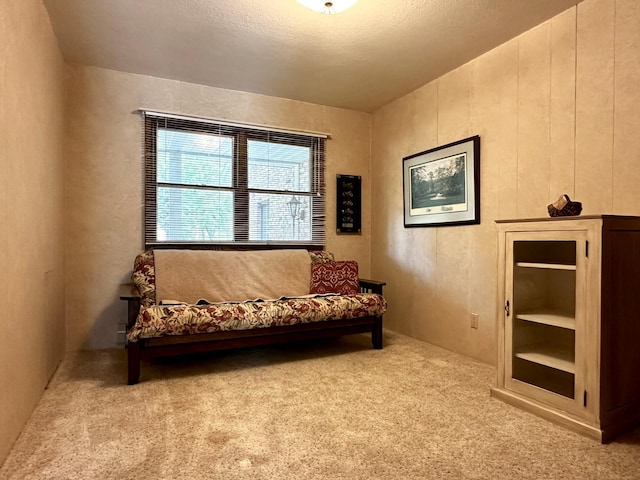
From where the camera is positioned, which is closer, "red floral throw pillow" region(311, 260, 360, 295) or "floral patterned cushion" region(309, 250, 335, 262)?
"red floral throw pillow" region(311, 260, 360, 295)

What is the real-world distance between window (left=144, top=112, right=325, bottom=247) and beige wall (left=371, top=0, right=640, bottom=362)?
34.4 inches

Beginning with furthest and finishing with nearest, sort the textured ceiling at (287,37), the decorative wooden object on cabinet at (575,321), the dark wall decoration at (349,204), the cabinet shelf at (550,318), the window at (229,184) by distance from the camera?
1. the dark wall decoration at (349,204)
2. the window at (229,184)
3. the textured ceiling at (287,37)
4. the cabinet shelf at (550,318)
5. the decorative wooden object on cabinet at (575,321)

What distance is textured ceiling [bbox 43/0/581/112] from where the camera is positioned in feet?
7.80

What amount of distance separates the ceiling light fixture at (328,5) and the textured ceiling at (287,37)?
0.14m

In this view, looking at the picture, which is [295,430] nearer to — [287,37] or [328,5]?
[328,5]

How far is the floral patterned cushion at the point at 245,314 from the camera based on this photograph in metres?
2.42

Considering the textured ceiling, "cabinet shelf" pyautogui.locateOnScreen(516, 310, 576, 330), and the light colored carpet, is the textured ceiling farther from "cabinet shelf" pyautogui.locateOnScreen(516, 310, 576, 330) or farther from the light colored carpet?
the light colored carpet

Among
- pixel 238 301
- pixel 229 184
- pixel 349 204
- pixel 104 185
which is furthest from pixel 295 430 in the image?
pixel 349 204

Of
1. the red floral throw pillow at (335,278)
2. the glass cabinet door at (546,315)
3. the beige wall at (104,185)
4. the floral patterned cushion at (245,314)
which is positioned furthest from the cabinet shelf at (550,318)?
the beige wall at (104,185)

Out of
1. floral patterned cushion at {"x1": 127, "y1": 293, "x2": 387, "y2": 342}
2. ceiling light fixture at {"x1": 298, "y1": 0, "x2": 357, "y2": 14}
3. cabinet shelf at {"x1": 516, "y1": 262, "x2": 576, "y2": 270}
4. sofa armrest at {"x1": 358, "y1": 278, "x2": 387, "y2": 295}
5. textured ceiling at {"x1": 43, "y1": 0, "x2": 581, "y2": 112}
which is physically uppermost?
textured ceiling at {"x1": 43, "y1": 0, "x2": 581, "y2": 112}

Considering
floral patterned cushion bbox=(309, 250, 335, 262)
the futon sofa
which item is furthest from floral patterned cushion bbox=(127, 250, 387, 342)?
floral patterned cushion bbox=(309, 250, 335, 262)

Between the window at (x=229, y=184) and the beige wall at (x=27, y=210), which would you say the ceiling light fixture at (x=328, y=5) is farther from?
the window at (x=229, y=184)

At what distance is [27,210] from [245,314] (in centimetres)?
139

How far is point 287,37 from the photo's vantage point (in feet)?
8.93
